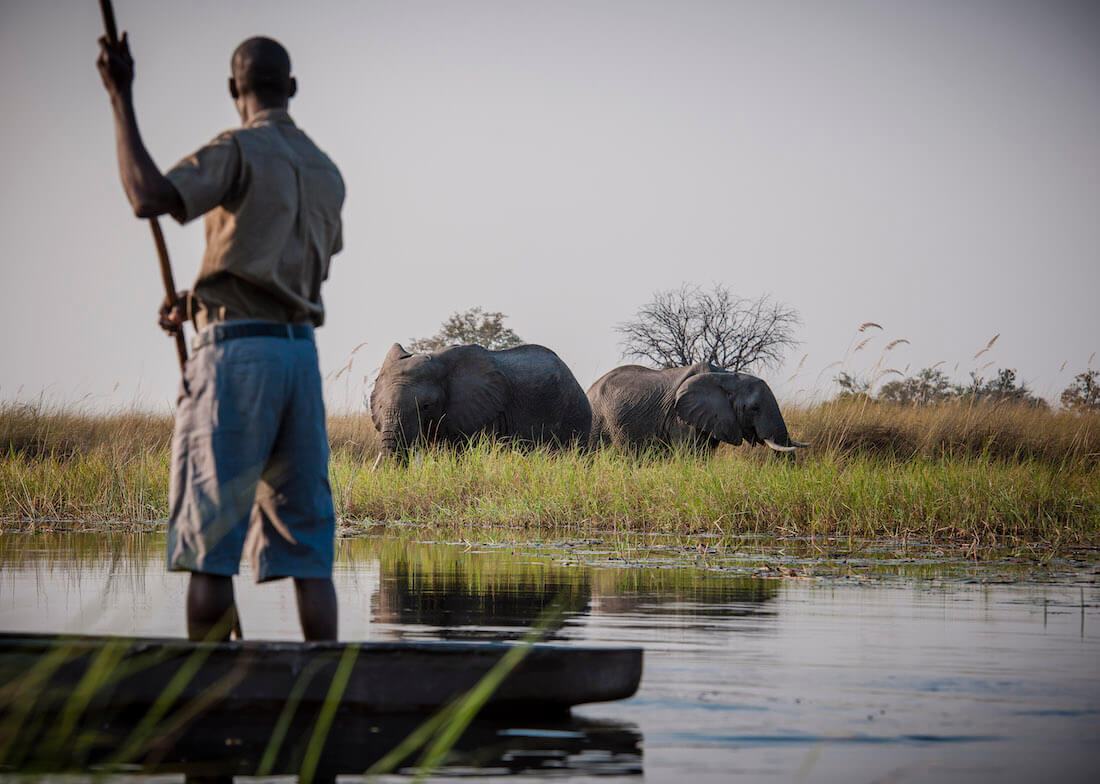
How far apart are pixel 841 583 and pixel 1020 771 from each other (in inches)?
179

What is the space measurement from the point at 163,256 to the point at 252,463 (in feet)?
2.84

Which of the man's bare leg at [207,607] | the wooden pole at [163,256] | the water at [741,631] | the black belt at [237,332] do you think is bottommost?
the water at [741,631]

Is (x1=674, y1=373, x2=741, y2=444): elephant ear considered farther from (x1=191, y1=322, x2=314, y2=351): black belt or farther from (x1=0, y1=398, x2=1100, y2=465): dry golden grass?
(x1=191, y1=322, x2=314, y2=351): black belt

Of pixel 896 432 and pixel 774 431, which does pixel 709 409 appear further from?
pixel 896 432

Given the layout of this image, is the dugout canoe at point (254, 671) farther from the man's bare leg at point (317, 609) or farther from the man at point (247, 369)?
the man's bare leg at point (317, 609)

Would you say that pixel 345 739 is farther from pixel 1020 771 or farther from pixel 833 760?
pixel 1020 771

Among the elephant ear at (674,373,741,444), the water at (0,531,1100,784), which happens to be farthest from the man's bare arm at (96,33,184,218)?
the elephant ear at (674,373,741,444)

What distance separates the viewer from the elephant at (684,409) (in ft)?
66.5

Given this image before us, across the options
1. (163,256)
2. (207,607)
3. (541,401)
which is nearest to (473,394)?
(541,401)

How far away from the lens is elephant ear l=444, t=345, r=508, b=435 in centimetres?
1988

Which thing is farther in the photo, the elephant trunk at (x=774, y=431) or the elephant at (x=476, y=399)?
the elephant trunk at (x=774, y=431)

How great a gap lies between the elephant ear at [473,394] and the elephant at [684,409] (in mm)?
2599

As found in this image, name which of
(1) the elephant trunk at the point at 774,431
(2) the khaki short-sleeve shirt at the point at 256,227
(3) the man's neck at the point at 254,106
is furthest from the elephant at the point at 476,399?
(2) the khaki short-sleeve shirt at the point at 256,227

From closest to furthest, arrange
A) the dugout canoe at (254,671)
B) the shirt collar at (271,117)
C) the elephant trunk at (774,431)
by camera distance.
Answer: the dugout canoe at (254,671)
the shirt collar at (271,117)
the elephant trunk at (774,431)
